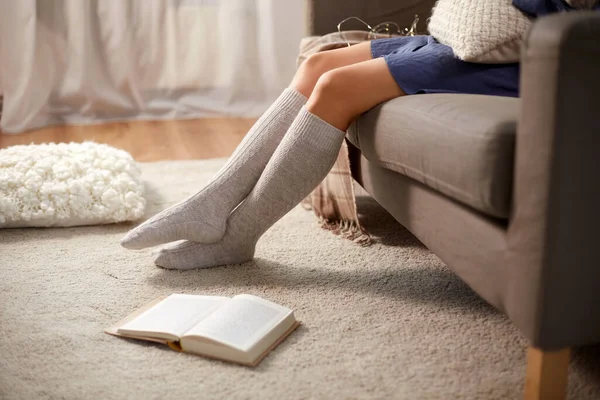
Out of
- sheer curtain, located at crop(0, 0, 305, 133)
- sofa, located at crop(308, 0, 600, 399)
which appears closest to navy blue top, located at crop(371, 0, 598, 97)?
sofa, located at crop(308, 0, 600, 399)

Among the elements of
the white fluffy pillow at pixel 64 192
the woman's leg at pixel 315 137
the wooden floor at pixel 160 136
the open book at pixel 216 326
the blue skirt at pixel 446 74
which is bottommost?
the wooden floor at pixel 160 136

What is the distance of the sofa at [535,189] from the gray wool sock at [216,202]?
1.22 feet

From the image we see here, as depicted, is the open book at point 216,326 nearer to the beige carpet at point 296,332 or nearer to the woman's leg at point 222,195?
the beige carpet at point 296,332

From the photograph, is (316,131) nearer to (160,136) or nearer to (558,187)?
(558,187)

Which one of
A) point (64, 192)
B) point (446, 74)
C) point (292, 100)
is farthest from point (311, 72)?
point (64, 192)

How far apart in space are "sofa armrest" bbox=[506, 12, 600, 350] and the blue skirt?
14.7 inches

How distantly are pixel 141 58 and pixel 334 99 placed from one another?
205cm

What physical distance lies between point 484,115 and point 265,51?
93.1 inches

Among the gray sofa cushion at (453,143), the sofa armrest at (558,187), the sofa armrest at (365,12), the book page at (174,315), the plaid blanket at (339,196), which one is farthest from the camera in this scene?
the sofa armrest at (365,12)

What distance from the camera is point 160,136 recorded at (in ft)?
8.91

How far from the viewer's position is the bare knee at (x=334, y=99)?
3.94 ft

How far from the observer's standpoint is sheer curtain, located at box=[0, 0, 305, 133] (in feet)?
9.20

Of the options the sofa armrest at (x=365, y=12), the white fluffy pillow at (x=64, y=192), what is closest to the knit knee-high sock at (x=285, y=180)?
the white fluffy pillow at (x=64, y=192)

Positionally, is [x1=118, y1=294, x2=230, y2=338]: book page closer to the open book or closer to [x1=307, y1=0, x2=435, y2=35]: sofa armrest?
the open book
